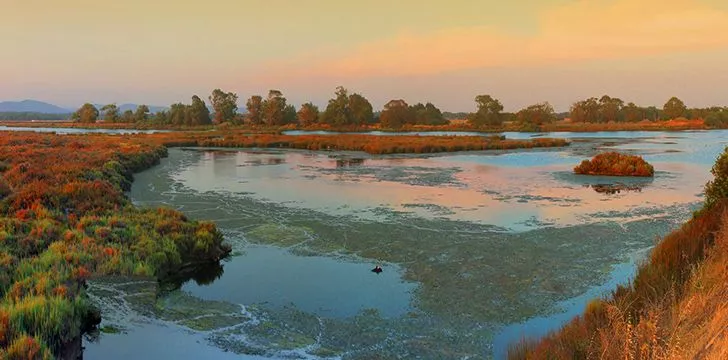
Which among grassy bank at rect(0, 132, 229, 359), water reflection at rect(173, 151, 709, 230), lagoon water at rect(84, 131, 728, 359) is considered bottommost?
lagoon water at rect(84, 131, 728, 359)

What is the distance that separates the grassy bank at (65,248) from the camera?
22.8 ft

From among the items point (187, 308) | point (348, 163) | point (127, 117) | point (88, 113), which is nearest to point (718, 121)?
point (348, 163)

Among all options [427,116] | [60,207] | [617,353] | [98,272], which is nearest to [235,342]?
[98,272]

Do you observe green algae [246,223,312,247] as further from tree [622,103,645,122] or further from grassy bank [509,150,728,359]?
tree [622,103,645,122]

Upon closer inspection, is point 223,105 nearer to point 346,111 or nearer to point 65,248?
point 346,111

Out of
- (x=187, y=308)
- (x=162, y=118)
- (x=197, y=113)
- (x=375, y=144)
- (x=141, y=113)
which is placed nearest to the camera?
(x=187, y=308)

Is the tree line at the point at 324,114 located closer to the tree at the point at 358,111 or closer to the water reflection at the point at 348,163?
the tree at the point at 358,111

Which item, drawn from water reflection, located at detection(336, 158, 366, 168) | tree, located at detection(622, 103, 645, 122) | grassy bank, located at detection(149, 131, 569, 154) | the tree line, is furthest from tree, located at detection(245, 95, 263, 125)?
tree, located at detection(622, 103, 645, 122)

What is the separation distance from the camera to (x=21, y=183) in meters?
17.3

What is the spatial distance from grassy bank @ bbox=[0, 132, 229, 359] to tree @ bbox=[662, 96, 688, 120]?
529 feet

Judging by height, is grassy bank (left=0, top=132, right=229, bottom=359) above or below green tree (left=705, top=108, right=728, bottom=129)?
below

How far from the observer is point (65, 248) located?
407 inches

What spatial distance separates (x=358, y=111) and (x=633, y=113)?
268 ft

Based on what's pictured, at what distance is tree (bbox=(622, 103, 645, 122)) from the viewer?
498ft
